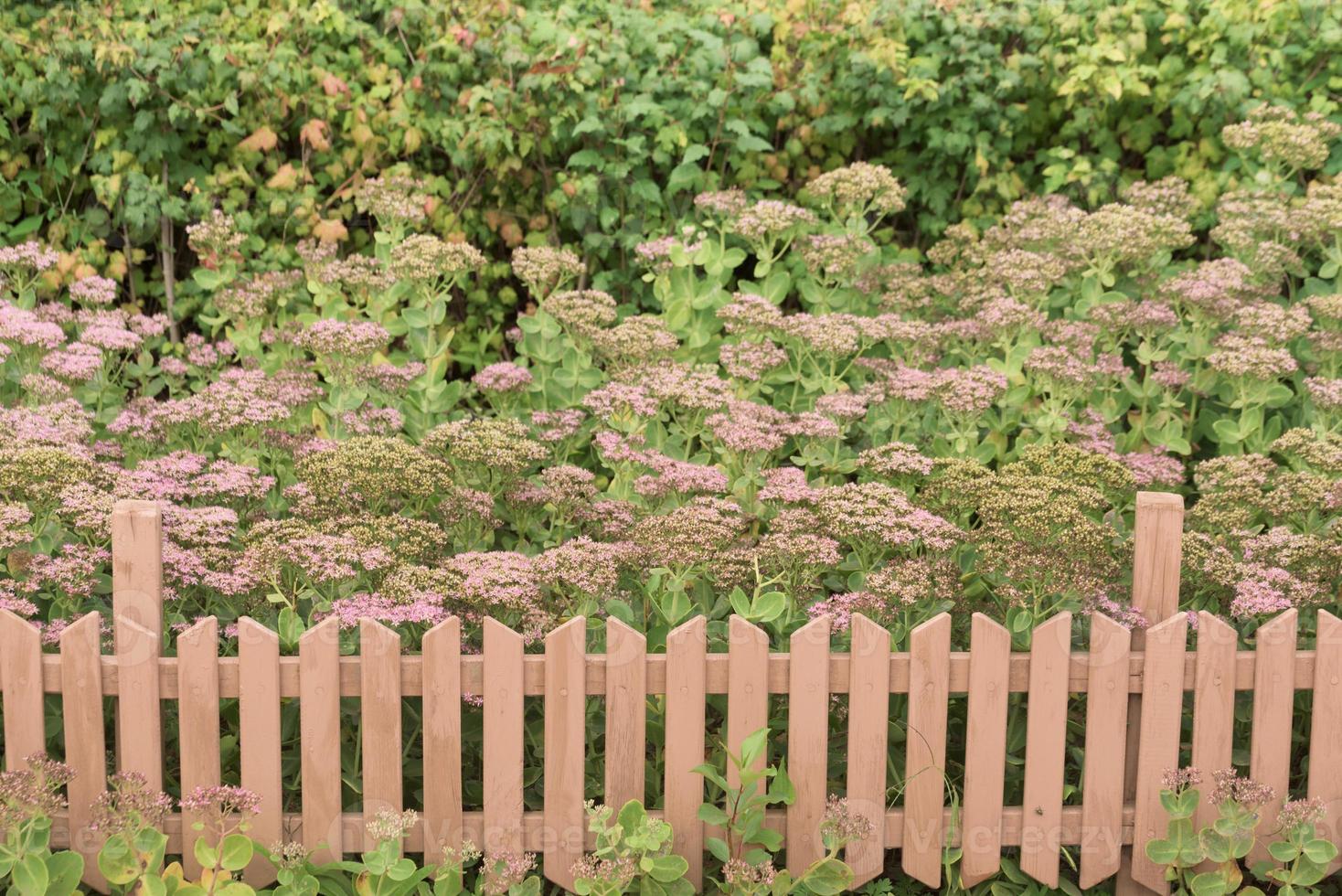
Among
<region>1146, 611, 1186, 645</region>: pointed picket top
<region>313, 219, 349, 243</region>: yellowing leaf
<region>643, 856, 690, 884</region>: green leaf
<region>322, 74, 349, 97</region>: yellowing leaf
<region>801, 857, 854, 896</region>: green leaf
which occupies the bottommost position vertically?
<region>801, 857, 854, 896</region>: green leaf

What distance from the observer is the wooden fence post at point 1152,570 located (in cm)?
429

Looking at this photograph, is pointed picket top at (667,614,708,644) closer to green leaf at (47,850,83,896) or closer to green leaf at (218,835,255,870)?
green leaf at (218,835,255,870)

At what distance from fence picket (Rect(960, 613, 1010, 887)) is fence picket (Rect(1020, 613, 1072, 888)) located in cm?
7

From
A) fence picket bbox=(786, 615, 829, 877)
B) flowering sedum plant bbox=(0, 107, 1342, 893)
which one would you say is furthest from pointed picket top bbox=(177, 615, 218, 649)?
fence picket bbox=(786, 615, 829, 877)

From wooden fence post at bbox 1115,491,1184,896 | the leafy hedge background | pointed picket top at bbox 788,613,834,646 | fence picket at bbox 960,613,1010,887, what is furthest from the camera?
the leafy hedge background

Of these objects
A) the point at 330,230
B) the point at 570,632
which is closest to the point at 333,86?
the point at 330,230

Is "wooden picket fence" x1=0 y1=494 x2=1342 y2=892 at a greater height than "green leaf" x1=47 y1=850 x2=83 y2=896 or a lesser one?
greater

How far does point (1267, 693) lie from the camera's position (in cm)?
425

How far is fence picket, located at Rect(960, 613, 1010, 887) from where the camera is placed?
4.15 m

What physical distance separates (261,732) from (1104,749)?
7.35 feet

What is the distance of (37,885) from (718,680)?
5.75 ft


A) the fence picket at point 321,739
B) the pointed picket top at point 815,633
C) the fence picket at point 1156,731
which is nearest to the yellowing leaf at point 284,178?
the fence picket at point 321,739

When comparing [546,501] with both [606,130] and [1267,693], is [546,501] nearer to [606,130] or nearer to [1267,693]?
[1267,693]

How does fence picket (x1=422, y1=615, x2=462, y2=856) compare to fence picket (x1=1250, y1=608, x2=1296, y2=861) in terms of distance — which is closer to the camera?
fence picket (x1=422, y1=615, x2=462, y2=856)
